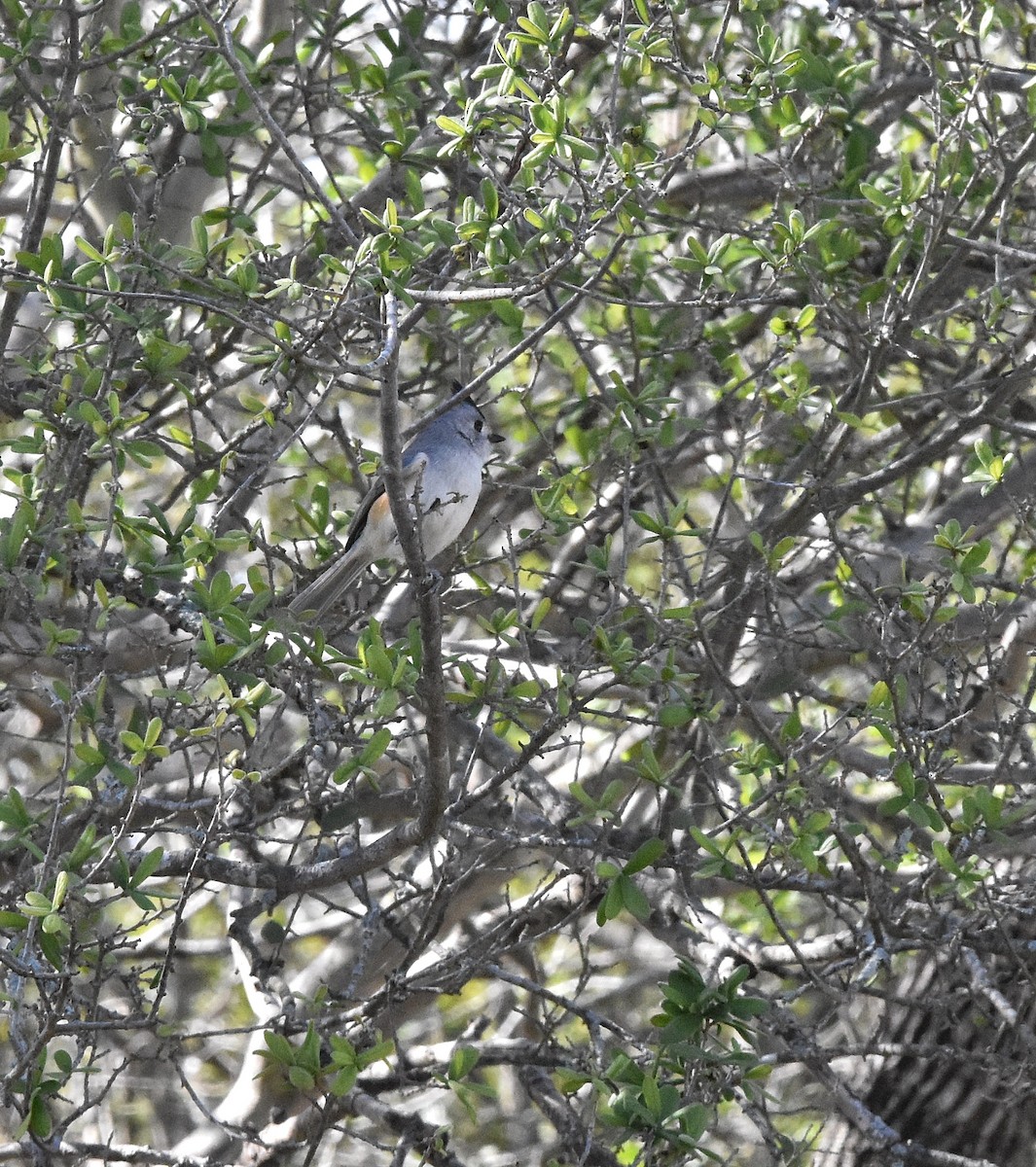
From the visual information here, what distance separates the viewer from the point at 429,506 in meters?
5.03

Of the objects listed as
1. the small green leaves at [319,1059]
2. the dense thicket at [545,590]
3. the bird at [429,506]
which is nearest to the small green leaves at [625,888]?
the dense thicket at [545,590]

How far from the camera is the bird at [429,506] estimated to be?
181 inches

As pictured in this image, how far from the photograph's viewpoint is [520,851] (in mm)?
6129

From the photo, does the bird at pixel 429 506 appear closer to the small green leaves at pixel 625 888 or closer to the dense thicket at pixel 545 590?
the dense thicket at pixel 545 590

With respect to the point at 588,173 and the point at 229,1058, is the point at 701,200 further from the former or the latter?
the point at 229,1058

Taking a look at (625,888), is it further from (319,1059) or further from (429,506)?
(429,506)

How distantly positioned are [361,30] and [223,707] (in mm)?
4243

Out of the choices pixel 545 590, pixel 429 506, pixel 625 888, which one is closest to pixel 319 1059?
pixel 625 888

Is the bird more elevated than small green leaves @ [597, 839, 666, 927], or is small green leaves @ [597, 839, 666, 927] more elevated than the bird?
the bird

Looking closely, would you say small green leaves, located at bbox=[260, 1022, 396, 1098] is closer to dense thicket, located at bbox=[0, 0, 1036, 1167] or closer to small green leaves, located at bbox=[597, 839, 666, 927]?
dense thicket, located at bbox=[0, 0, 1036, 1167]

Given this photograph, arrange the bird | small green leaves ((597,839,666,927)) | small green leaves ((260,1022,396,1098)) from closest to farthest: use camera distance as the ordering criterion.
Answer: small green leaves ((260,1022,396,1098))
small green leaves ((597,839,666,927))
the bird

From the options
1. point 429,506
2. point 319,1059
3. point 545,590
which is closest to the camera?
point 319,1059

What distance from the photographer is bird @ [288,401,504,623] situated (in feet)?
15.1

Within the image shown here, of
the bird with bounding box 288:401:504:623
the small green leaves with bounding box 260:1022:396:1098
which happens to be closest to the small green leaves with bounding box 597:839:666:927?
the small green leaves with bounding box 260:1022:396:1098
